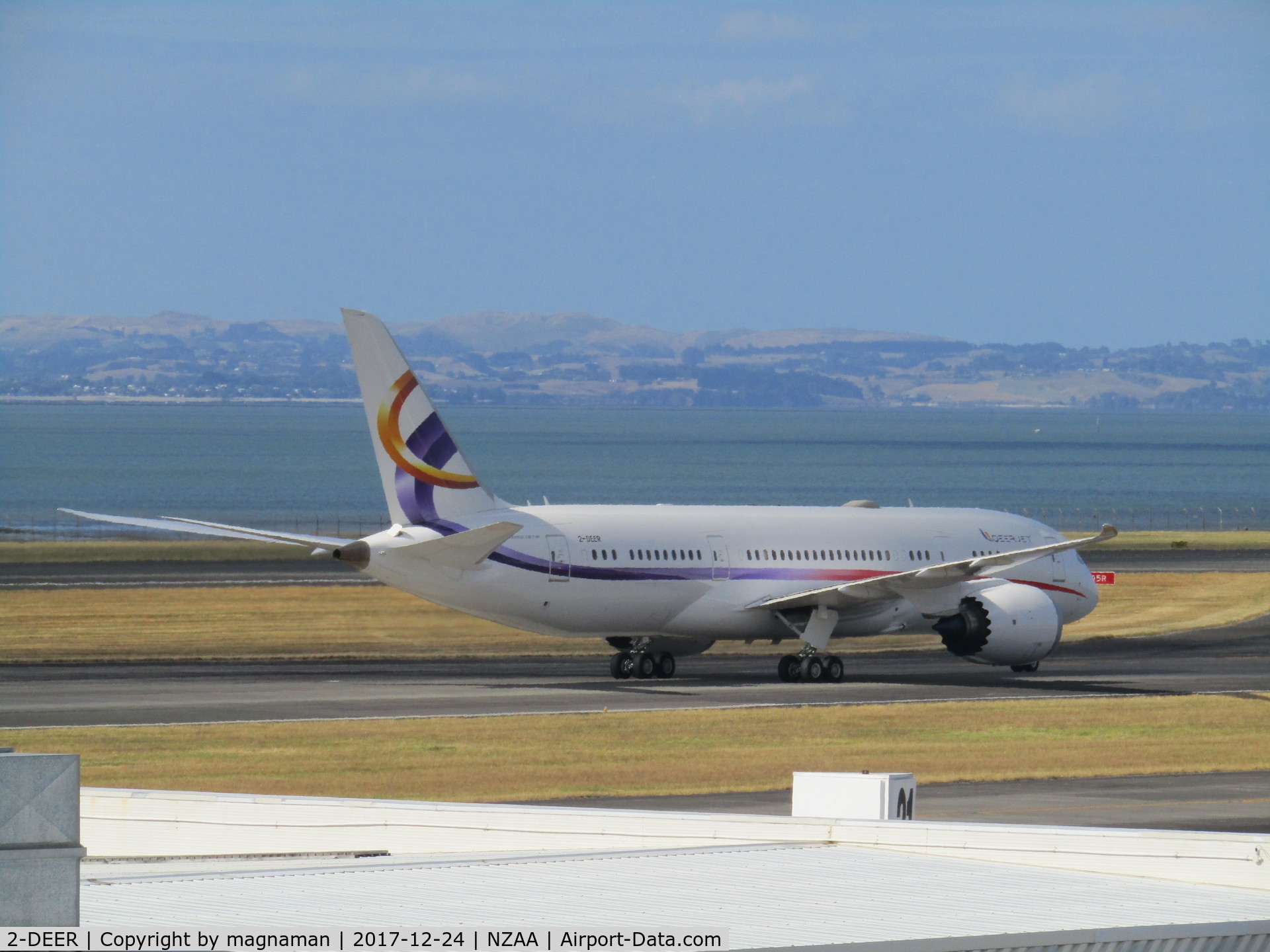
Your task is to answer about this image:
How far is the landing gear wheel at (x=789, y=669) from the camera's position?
51.8 m

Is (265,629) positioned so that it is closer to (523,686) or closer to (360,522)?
(523,686)

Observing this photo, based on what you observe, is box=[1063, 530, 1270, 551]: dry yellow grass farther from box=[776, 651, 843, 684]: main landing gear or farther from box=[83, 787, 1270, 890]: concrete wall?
box=[83, 787, 1270, 890]: concrete wall

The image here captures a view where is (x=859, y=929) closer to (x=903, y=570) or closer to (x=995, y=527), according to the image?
(x=903, y=570)

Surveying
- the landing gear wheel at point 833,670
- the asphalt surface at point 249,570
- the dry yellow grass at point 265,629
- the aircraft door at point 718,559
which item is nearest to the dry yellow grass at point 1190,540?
the asphalt surface at point 249,570

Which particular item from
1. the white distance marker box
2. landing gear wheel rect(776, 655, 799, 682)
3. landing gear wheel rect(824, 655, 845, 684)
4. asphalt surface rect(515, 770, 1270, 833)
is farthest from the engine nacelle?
the white distance marker box

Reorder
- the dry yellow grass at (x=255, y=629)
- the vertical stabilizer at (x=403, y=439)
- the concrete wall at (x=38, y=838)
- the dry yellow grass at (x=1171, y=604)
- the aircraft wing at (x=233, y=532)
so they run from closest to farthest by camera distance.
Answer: the concrete wall at (x=38, y=838), the vertical stabilizer at (x=403, y=439), the aircraft wing at (x=233, y=532), the dry yellow grass at (x=255, y=629), the dry yellow grass at (x=1171, y=604)

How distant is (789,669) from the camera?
51844mm

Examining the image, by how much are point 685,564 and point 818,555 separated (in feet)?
15.6

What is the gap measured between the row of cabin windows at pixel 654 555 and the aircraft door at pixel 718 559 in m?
0.42

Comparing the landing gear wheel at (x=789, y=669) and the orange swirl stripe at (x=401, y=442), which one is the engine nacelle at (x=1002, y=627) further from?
the orange swirl stripe at (x=401, y=442)

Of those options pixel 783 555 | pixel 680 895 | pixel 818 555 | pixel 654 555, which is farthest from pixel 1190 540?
pixel 680 895

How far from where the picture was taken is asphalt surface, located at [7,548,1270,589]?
7375cm

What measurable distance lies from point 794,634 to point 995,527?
851 centimetres

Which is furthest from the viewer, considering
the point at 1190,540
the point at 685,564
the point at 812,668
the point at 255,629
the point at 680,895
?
the point at 1190,540
